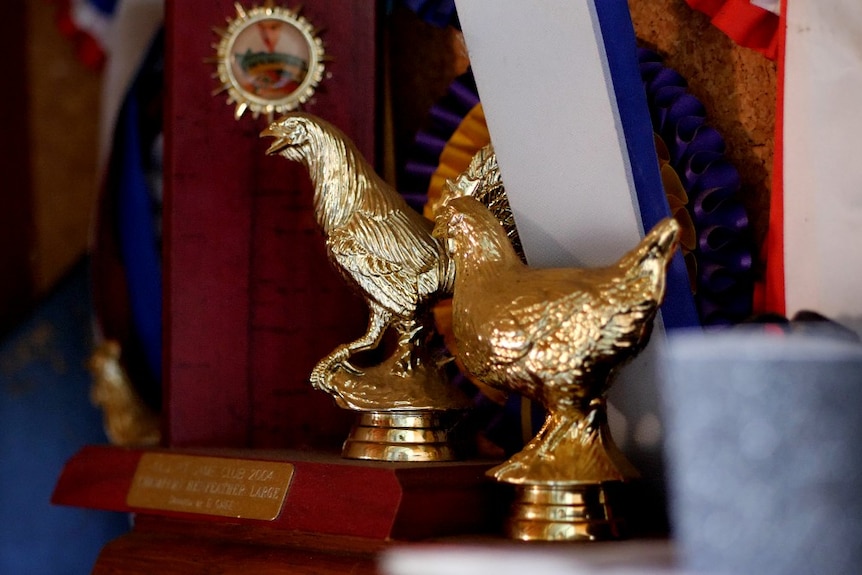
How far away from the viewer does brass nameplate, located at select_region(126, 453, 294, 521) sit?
0.83 metres

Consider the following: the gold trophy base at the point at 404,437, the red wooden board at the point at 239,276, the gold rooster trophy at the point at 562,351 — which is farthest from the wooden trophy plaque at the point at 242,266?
the gold rooster trophy at the point at 562,351

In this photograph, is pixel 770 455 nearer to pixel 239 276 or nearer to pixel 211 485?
pixel 211 485

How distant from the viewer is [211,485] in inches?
34.4

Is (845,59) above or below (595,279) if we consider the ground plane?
above

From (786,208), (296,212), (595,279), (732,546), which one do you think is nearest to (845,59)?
(786,208)

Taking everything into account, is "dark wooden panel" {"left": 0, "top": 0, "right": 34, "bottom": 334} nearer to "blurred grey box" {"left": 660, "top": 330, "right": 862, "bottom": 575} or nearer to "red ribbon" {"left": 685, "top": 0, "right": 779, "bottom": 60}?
"red ribbon" {"left": 685, "top": 0, "right": 779, "bottom": 60}

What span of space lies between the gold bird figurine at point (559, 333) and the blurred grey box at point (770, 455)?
4.3 inches

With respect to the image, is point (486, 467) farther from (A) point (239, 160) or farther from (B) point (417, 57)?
(B) point (417, 57)

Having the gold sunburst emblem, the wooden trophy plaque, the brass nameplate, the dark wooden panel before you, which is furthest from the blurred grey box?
the dark wooden panel

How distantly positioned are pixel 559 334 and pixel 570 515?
13cm

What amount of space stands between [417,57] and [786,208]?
519 millimetres

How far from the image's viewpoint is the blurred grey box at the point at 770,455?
56 centimetres

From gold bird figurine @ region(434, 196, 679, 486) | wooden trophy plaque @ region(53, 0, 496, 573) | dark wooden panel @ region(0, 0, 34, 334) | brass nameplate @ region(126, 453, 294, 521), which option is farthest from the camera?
dark wooden panel @ region(0, 0, 34, 334)

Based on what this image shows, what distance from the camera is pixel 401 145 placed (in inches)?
46.6
